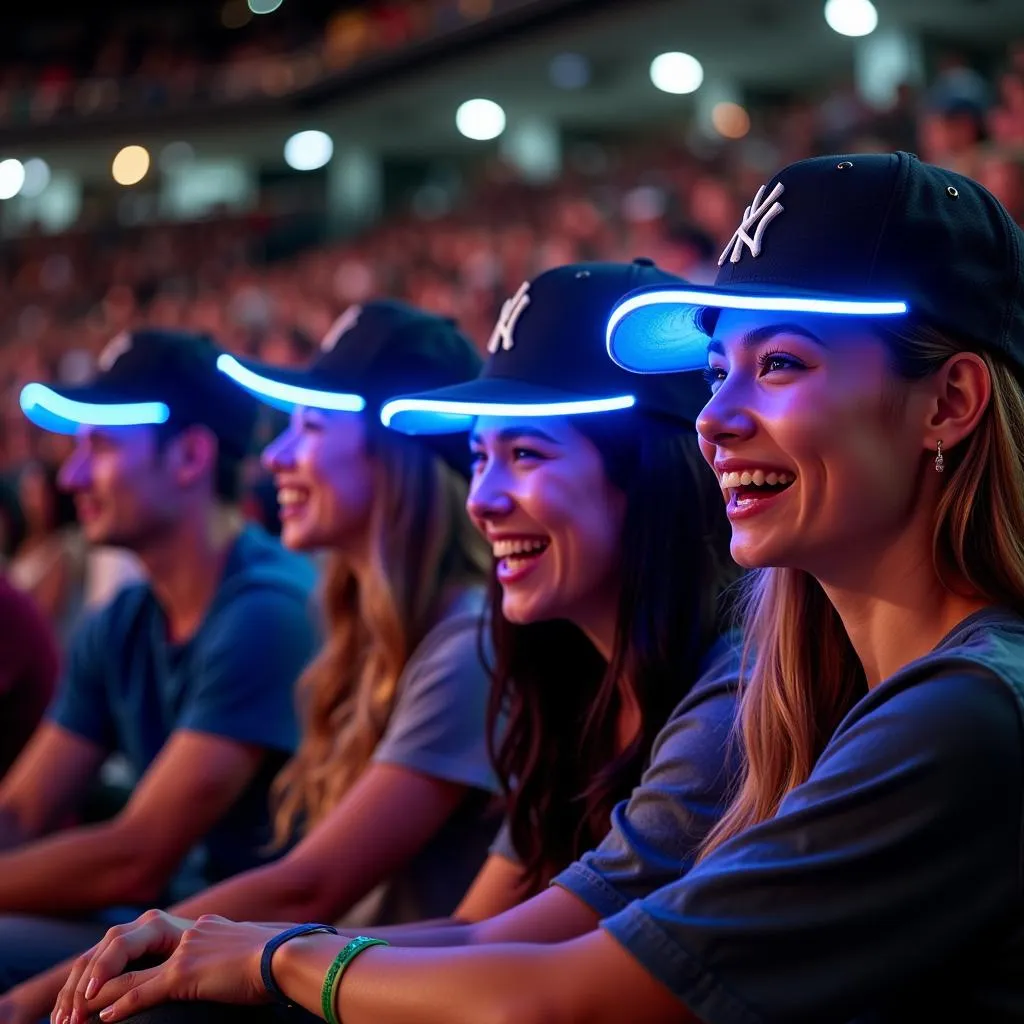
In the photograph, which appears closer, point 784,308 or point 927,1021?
point 927,1021

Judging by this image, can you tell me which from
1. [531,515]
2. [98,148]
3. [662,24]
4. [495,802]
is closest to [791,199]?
[531,515]

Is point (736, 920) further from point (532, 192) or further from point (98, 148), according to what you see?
point (98, 148)

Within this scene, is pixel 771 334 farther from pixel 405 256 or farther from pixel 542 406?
pixel 405 256

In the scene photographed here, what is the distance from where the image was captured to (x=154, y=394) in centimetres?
338

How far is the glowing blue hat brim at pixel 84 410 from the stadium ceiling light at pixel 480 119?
18209 mm

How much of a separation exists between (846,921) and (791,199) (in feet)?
2.44

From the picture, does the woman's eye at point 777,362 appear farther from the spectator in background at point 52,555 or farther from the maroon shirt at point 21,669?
the spectator in background at point 52,555

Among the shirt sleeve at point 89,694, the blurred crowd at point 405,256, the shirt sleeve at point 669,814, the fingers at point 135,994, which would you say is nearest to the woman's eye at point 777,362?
the shirt sleeve at point 669,814

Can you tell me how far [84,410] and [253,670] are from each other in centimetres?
81

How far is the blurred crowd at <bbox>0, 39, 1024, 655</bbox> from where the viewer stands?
592cm

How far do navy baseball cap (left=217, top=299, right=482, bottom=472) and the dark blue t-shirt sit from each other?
0.54 m

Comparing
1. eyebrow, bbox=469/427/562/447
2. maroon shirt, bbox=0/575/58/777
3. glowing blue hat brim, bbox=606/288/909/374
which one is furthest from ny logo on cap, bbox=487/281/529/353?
maroon shirt, bbox=0/575/58/777

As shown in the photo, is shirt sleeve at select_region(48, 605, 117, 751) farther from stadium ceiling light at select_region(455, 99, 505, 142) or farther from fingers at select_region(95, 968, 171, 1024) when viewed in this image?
stadium ceiling light at select_region(455, 99, 505, 142)

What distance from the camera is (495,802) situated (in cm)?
235
